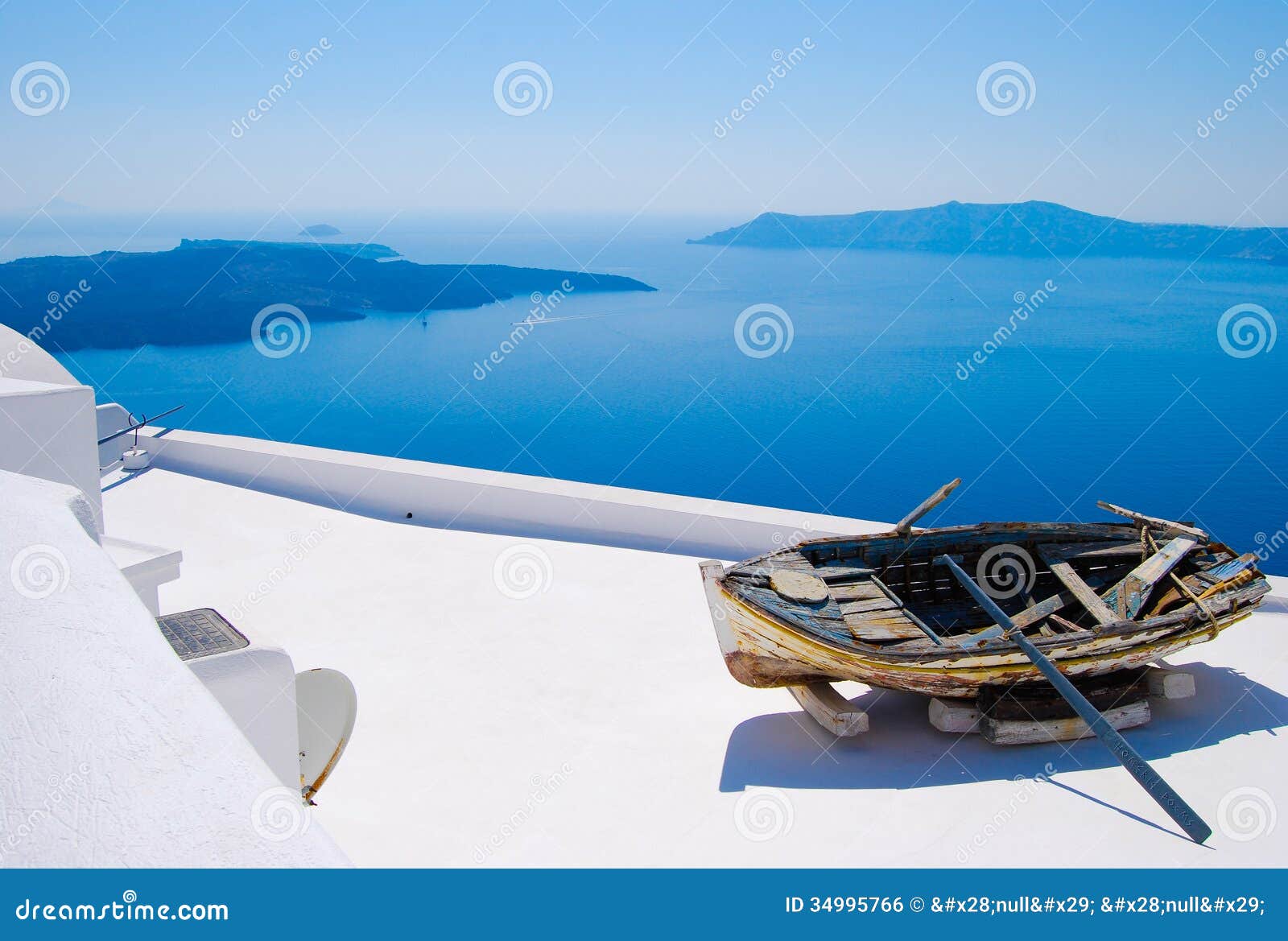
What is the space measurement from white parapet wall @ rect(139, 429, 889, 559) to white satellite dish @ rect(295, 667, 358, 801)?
2.63 meters

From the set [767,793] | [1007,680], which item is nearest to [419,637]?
[767,793]

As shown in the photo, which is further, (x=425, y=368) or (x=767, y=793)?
(x=425, y=368)

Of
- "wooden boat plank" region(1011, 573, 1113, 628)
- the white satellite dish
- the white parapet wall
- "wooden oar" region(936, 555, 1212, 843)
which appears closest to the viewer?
"wooden oar" region(936, 555, 1212, 843)

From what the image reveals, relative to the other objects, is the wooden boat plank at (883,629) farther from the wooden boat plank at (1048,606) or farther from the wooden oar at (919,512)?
the wooden boat plank at (1048,606)

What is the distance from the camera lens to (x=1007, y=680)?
3.56m

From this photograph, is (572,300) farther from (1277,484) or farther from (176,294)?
(1277,484)

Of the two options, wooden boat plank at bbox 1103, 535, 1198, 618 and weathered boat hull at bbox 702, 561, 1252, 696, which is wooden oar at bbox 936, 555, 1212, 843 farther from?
wooden boat plank at bbox 1103, 535, 1198, 618

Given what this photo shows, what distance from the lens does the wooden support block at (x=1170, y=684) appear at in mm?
3859

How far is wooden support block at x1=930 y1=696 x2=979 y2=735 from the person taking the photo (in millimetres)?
3609

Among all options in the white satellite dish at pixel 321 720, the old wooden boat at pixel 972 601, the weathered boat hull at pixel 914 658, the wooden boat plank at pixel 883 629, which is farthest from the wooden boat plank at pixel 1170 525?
the white satellite dish at pixel 321 720

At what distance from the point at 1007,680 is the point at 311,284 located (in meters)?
25.6

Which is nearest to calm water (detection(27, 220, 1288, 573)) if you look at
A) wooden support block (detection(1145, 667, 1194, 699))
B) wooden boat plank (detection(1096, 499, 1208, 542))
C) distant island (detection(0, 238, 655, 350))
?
distant island (detection(0, 238, 655, 350))

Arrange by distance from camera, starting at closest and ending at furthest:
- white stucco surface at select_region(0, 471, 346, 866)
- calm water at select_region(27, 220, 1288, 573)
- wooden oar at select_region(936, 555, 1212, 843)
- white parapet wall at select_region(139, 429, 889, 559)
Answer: white stucco surface at select_region(0, 471, 346, 866) → wooden oar at select_region(936, 555, 1212, 843) → white parapet wall at select_region(139, 429, 889, 559) → calm water at select_region(27, 220, 1288, 573)

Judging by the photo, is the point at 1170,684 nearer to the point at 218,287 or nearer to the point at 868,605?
the point at 868,605
